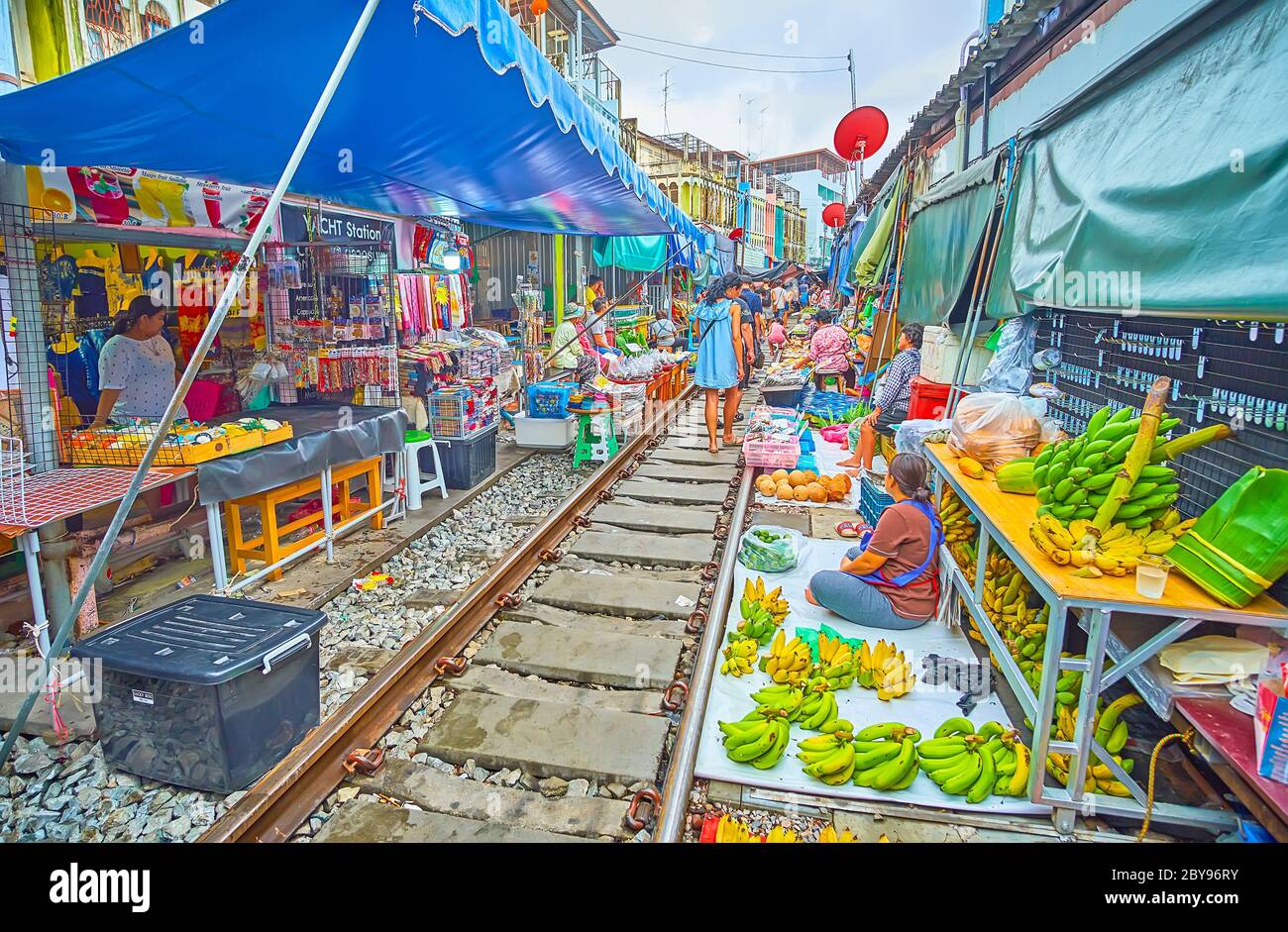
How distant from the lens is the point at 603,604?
18.6 ft

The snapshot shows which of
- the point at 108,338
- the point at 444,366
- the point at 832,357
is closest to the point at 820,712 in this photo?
the point at 444,366

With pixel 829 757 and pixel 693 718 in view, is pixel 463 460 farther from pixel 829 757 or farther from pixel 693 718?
pixel 829 757

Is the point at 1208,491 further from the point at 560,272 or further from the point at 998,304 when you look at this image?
the point at 560,272

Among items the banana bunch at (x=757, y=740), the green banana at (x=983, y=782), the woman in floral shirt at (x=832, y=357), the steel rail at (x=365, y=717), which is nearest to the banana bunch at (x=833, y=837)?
the banana bunch at (x=757, y=740)

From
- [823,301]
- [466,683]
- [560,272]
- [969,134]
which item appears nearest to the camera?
[466,683]

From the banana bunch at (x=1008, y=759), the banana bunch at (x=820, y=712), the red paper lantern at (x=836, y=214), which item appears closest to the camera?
the banana bunch at (x=1008, y=759)

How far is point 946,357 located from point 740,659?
204 inches

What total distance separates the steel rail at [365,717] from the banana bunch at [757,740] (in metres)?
1.94

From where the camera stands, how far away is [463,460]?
29.2 feet

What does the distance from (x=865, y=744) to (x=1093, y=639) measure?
1196mm

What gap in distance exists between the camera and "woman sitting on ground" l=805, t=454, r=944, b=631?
186 inches

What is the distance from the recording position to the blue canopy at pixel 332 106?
3.74 m

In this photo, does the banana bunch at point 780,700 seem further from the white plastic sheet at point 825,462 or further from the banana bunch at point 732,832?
the white plastic sheet at point 825,462
